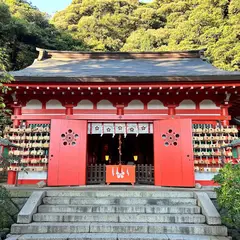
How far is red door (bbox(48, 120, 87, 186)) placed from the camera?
20.9ft

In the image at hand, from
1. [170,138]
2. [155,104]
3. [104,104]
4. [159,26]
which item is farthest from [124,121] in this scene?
[159,26]

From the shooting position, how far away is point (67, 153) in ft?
21.4

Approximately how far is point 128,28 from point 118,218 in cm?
3180

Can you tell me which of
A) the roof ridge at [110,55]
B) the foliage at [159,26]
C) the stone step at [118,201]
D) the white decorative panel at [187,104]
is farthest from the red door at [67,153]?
the foliage at [159,26]

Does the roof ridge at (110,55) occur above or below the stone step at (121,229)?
above

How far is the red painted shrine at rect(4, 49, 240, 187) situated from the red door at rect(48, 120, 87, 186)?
28 mm

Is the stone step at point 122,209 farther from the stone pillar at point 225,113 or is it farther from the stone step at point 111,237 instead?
the stone pillar at point 225,113

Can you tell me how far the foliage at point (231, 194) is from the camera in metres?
3.55

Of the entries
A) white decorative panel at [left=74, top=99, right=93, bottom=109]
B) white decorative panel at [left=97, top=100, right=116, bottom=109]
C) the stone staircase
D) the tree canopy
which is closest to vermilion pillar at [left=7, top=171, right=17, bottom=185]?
the stone staircase

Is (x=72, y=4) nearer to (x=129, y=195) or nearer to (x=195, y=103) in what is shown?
(x=195, y=103)

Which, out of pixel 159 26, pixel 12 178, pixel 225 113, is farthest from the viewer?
pixel 159 26

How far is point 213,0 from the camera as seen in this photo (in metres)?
27.2

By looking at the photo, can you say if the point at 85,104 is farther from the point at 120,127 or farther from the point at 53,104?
the point at 120,127

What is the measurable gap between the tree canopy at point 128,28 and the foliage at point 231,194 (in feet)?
58.9
